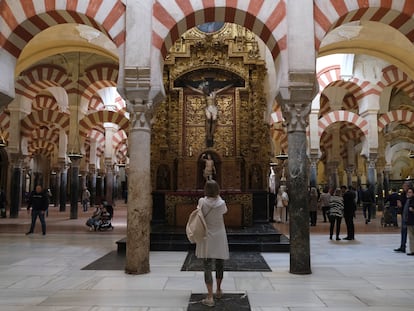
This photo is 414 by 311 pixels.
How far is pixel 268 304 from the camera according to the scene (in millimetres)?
3547

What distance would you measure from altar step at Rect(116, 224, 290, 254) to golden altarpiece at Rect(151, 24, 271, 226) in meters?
2.92

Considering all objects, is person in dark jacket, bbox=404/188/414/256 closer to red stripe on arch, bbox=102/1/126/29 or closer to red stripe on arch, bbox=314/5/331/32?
red stripe on arch, bbox=314/5/331/32

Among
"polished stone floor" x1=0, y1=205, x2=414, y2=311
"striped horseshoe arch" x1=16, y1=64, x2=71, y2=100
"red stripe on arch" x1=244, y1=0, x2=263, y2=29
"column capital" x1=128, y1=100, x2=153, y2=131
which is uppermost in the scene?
"striped horseshoe arch" x1=16, y1=64, x2=71, y2=100

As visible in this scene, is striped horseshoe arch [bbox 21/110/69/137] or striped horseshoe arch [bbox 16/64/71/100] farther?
striped horseshoe arch [bbox 21/110/69/137]

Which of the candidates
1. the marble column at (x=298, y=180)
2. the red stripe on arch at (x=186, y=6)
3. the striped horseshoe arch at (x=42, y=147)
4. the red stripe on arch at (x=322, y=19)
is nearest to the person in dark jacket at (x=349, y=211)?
the marble column at (x=298, y=180)

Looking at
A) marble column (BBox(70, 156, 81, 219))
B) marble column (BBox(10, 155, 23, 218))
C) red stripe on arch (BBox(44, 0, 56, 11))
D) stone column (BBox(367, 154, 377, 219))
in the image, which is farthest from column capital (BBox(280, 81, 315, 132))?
marble column (BBox(10, 155, 23, 218))

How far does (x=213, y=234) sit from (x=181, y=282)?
1.21m

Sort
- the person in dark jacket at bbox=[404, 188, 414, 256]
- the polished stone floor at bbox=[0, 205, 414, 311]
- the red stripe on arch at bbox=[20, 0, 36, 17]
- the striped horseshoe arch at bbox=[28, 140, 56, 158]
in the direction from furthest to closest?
the striped horseshoe arch at bbox=[28, 140, 56, 158] < the person in dark jacket at bbox=[404, 188, 414, 256] < the red stripe on arch at bbox=[20, 0, 36, 17] < the polished stone floor at bbox=[0, 205, 414, 311]

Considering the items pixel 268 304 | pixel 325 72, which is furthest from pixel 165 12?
pixel 325 72

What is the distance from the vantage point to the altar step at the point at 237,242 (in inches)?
259

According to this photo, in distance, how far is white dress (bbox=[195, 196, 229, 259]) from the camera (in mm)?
3385

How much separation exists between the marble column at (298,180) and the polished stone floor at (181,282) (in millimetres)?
238

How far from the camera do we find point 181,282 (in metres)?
4.36

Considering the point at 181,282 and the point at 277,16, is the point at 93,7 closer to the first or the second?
the point at 277,16
